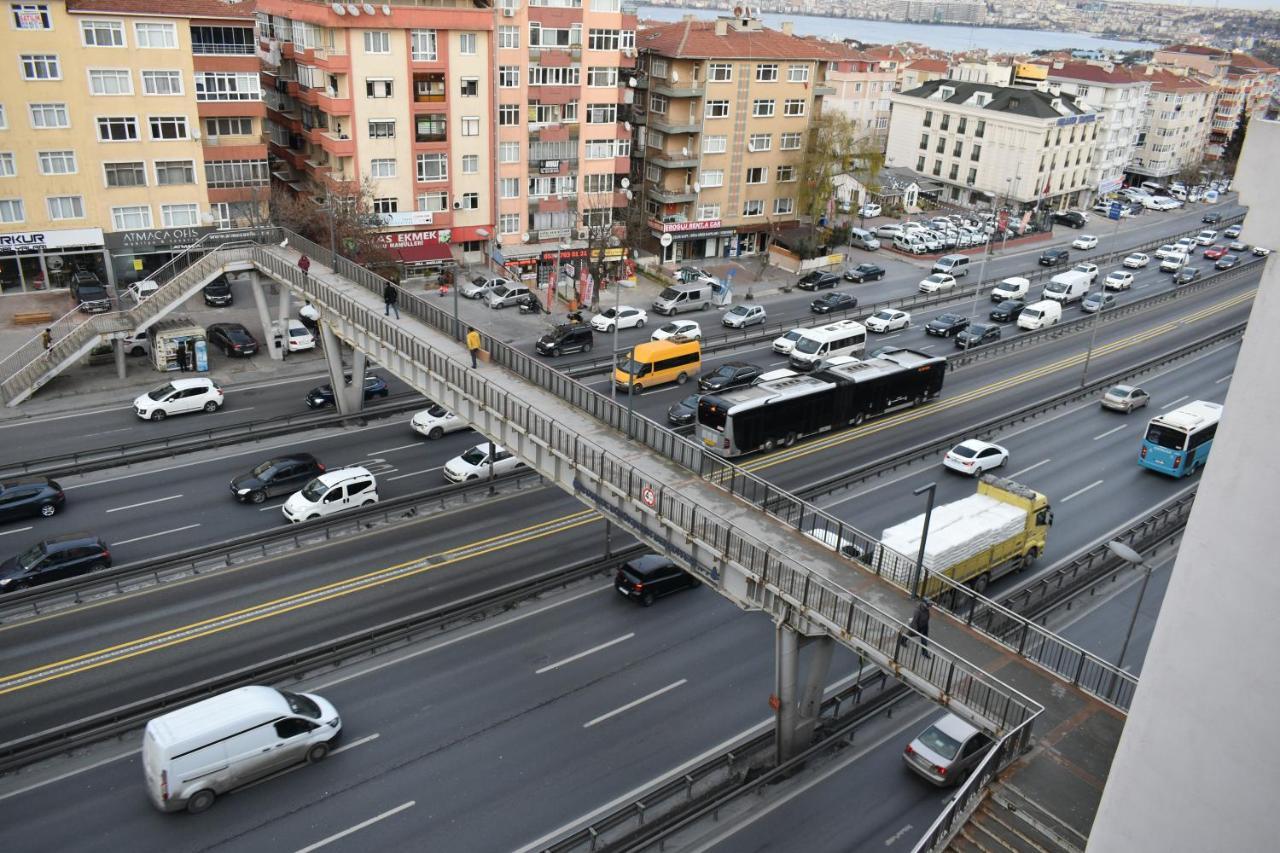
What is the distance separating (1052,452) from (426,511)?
32.3 metres

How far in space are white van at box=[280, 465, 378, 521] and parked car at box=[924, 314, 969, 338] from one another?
44.2 m

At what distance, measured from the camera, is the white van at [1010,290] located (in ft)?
254

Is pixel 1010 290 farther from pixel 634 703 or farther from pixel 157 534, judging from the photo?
pixel 157 534

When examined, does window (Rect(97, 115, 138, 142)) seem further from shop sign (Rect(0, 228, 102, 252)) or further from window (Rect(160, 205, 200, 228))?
shop sign (Rect(0, 228, 102, 252))

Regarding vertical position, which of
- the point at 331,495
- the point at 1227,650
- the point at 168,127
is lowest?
the point at 331,495

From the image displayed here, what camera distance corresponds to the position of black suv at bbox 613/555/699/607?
3416cm

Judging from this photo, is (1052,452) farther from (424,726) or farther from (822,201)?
(822,201)

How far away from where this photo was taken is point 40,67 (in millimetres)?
56281

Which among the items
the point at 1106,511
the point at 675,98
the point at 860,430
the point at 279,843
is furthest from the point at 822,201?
the point at 279,843

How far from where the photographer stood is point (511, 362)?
38.4 meters

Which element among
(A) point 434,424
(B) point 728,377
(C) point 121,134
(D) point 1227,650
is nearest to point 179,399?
(A) point 434,424

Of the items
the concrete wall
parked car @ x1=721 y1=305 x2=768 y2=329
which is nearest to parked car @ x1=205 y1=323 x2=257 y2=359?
parked car @ x1=721 y1=305 x2=768 y2=329

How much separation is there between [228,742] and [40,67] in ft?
164

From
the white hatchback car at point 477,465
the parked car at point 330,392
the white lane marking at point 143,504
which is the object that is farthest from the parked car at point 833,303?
the white lane marking at point 143,504
